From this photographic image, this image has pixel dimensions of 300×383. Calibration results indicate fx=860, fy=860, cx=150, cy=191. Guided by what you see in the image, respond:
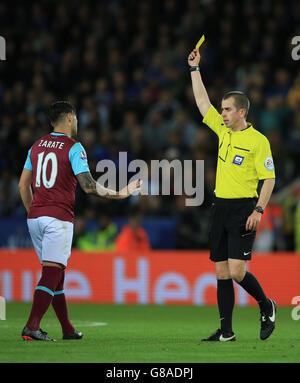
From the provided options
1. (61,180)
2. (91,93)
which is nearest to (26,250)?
(91,93)

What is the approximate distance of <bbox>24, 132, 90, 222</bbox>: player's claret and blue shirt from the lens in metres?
7.56

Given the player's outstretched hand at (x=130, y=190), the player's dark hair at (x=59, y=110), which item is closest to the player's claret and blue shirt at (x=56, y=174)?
the player's dark hair at (x=59, y=110)

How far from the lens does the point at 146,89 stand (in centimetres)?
1664

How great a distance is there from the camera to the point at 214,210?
7.72 meters

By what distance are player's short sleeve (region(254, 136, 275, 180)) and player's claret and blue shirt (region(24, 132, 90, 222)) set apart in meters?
1.50

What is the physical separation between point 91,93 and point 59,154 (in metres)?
10.0

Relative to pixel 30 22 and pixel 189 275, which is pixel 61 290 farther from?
pixel 30 22

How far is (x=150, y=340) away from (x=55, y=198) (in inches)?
62.4

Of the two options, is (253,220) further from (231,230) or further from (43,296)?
(43,296)
